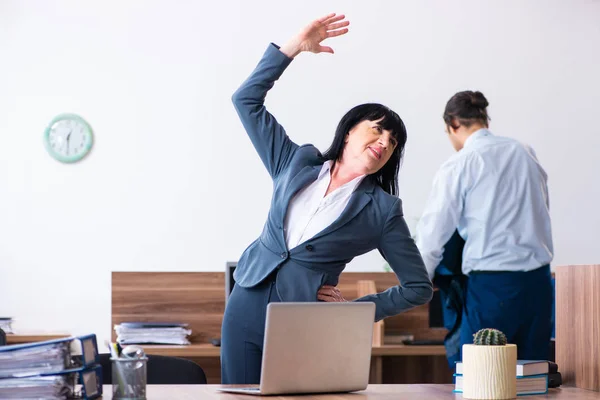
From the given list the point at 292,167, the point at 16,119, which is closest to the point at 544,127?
the point at 16,119

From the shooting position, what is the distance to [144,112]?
17.6ft

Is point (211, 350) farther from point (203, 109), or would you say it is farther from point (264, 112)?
point (203, 109)

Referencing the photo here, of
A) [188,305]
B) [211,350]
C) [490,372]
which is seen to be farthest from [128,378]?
[188,305]

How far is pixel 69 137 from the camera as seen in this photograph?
5316 millimetres

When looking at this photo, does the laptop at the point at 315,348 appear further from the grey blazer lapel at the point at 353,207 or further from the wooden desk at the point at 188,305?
the wooden desk at the point at 188,305

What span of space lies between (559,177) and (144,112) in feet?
8.92

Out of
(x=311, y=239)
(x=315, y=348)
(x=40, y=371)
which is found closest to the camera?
(x=40, y=371)

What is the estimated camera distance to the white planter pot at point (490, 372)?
5.26ft

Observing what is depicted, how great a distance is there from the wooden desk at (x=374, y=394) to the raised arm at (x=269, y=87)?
2.22 feet

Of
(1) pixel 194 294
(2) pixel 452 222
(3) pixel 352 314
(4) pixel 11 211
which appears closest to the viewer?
(3) pixel 352 314

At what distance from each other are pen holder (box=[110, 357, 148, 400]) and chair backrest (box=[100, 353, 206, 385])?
2.29 ft

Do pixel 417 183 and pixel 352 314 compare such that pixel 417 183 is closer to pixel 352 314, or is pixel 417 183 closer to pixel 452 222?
pixel 452 222

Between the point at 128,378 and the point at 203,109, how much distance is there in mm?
4103

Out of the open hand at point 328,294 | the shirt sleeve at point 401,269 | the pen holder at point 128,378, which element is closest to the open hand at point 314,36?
the shirt sleeve at point 401,269
